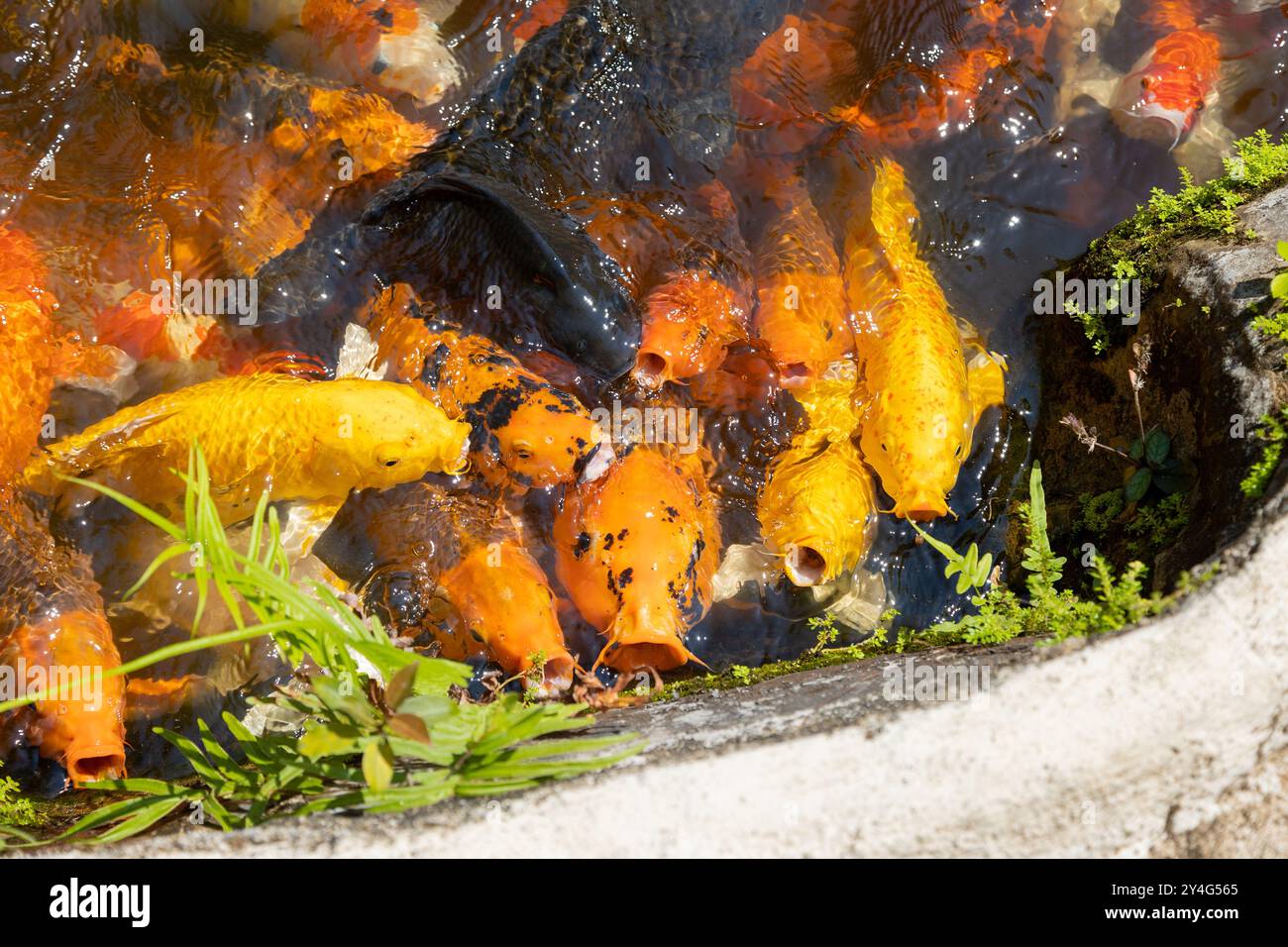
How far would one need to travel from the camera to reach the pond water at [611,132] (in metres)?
5.80

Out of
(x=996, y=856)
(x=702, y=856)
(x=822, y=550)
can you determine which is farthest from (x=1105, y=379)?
(x=702, y=856)

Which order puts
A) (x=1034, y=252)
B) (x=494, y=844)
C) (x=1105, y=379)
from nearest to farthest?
1. (x=494, y=844)
2. (x=1105, y=379)
3. (x=1034, y=252)

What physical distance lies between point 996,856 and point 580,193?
4.78m

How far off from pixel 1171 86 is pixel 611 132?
12.2ft

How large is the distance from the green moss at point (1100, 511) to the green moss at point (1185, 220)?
3.20ft

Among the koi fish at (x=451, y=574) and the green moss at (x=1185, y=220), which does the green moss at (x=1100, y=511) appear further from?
the koi fish at (x=451, y=574)

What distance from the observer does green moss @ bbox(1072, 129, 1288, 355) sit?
15.1 feet

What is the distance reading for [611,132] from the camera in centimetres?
628

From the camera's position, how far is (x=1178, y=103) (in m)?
6.13

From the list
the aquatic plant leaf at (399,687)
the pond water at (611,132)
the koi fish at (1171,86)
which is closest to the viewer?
the aquatic plant leaf at (399,687)

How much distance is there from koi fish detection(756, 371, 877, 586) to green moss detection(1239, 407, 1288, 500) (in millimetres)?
1928

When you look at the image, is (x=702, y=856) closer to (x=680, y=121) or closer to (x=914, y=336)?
(x=914, y=336)

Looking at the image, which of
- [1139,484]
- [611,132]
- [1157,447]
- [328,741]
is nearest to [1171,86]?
[1157,447]

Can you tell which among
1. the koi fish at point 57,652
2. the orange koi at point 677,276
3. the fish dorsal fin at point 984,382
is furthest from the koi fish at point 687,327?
the koi fish at point 57,652
